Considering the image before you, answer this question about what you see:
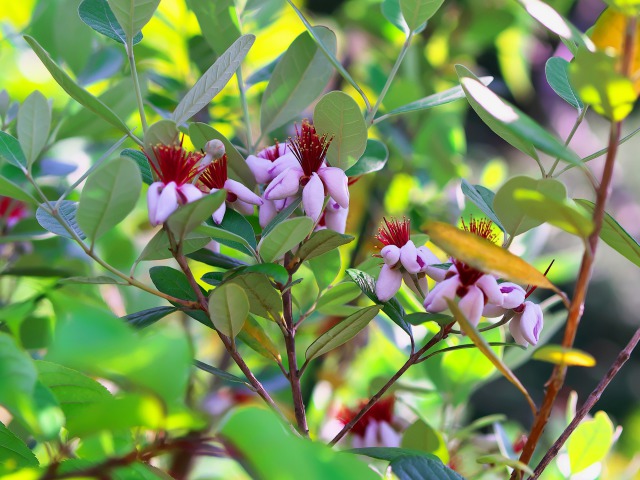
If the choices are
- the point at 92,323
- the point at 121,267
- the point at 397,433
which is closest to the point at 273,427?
the point at 92,323

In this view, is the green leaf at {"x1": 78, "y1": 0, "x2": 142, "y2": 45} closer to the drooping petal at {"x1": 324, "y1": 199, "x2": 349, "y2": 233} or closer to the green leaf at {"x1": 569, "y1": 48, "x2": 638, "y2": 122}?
the drooping petal at {"x1": 324, "y1": 199, "x2": 349, "y2": 233}

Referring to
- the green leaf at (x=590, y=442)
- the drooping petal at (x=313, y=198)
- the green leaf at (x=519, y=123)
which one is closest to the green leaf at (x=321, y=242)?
the drooping petal at (x=313, y=198)

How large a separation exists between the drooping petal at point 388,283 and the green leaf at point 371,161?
10 centimetres

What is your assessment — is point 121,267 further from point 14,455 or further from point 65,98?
point 14,455

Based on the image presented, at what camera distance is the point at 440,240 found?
1.23 ft

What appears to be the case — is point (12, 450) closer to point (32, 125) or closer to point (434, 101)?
point (32, 125)

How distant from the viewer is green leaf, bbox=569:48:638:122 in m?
0.36

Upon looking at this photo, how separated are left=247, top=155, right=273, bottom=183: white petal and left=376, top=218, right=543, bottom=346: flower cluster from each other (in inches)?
3.6

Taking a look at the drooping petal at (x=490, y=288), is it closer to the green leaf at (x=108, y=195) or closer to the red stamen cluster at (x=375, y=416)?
the green leaf at (x=108, y=195)

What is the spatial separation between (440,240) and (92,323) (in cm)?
18

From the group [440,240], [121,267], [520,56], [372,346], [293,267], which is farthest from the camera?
[520,56]

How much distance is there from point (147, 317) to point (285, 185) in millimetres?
126

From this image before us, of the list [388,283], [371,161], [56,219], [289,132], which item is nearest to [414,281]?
[388,283]

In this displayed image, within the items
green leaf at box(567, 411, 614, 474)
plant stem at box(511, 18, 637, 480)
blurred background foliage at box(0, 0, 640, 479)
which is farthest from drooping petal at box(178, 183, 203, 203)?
green leaf at box(567, 411, 614, 474)
